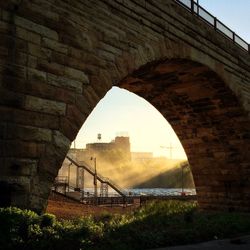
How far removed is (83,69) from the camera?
8.32m

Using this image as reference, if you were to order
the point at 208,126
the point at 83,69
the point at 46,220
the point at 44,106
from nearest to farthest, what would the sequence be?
the point at 46,220, the point at 44,106, the point at 83,69, the point at 208,126

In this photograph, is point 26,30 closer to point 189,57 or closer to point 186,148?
point 189,57

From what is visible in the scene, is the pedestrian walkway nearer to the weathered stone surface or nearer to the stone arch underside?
the weathered stone surface

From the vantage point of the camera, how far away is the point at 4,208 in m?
6.50

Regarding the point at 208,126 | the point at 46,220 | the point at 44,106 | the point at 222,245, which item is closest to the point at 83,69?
the point at 44,106

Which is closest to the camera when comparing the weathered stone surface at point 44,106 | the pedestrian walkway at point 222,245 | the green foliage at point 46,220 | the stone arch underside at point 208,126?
the green foliage at point 46,220

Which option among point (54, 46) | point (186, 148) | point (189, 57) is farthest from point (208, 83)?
point (54, 46)

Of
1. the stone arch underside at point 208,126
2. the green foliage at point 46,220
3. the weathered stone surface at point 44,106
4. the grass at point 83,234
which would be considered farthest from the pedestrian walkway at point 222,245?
the stone arch underside at point 208,126

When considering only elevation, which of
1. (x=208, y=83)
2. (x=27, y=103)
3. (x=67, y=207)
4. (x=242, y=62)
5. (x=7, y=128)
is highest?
(x=242, y=62)

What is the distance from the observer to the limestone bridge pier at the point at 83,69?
277 inches

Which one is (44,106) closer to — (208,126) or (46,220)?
(46,220)

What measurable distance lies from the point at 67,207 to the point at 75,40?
13323mm

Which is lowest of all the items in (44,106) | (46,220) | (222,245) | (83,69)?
(222,245)

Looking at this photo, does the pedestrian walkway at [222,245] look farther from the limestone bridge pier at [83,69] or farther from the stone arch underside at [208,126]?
the stone arch underside at [208,126]
